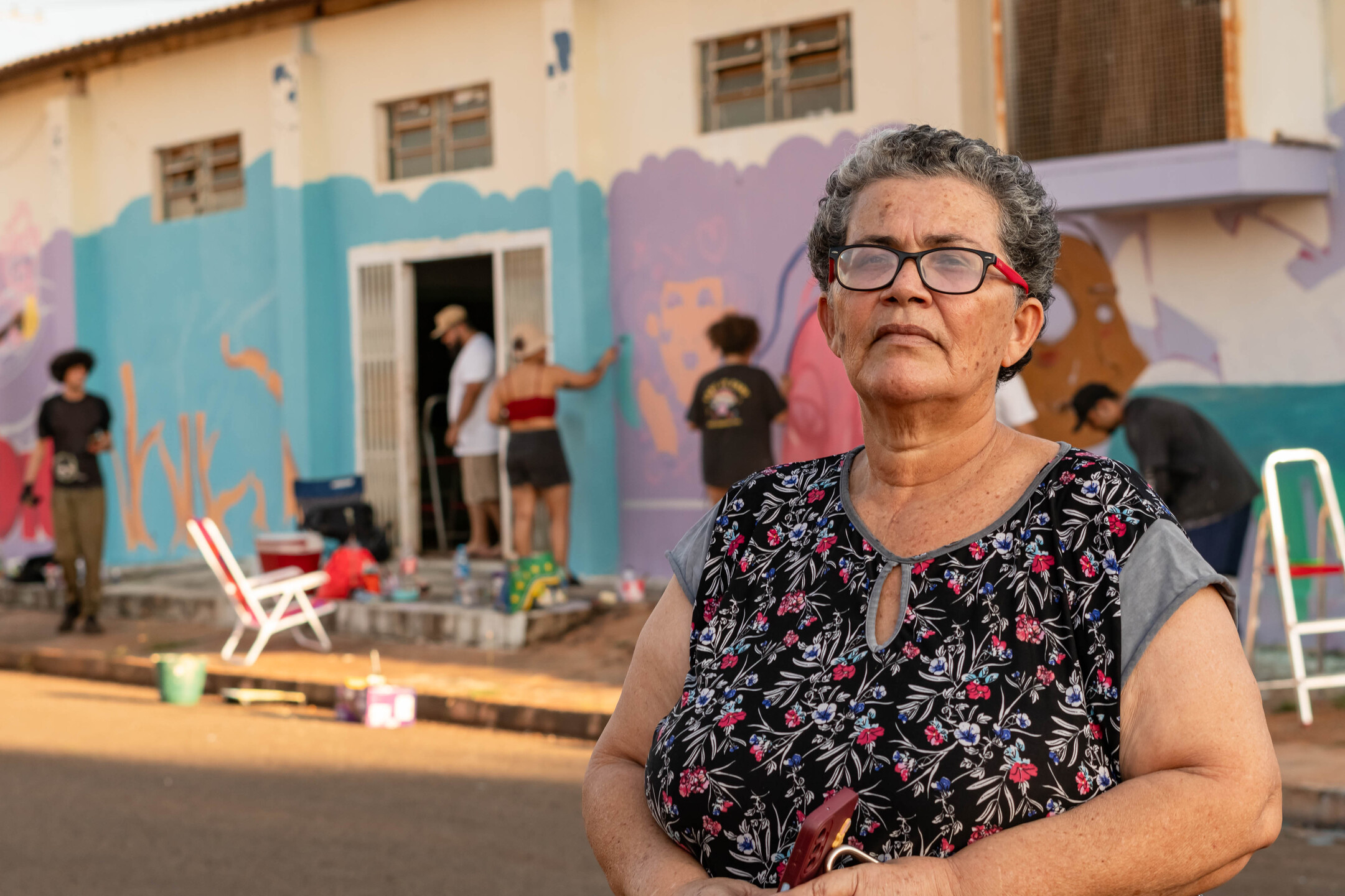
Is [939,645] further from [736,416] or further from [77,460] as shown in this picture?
[77,460]

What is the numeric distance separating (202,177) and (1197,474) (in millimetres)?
10733

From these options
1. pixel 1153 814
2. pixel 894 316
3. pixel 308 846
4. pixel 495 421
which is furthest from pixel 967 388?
pixel 495 421

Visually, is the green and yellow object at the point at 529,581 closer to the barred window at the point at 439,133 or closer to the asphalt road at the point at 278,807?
the asphalt road at the point at 278,807

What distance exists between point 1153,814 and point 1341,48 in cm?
836

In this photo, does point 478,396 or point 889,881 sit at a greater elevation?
point 478,396

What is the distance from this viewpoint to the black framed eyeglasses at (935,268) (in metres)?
2.12

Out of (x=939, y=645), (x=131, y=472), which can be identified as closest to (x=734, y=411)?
(x=131, y=472)

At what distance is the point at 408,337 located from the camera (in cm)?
1367

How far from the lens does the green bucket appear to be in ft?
31.9

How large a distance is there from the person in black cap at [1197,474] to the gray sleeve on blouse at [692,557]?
6.98m

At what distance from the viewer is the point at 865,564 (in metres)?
2.15

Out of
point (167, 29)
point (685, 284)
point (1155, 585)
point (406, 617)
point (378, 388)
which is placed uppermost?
point (167, 29)

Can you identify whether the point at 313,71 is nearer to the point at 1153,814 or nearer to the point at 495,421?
the point at 495,421

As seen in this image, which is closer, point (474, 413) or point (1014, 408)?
point (1014, 408)
